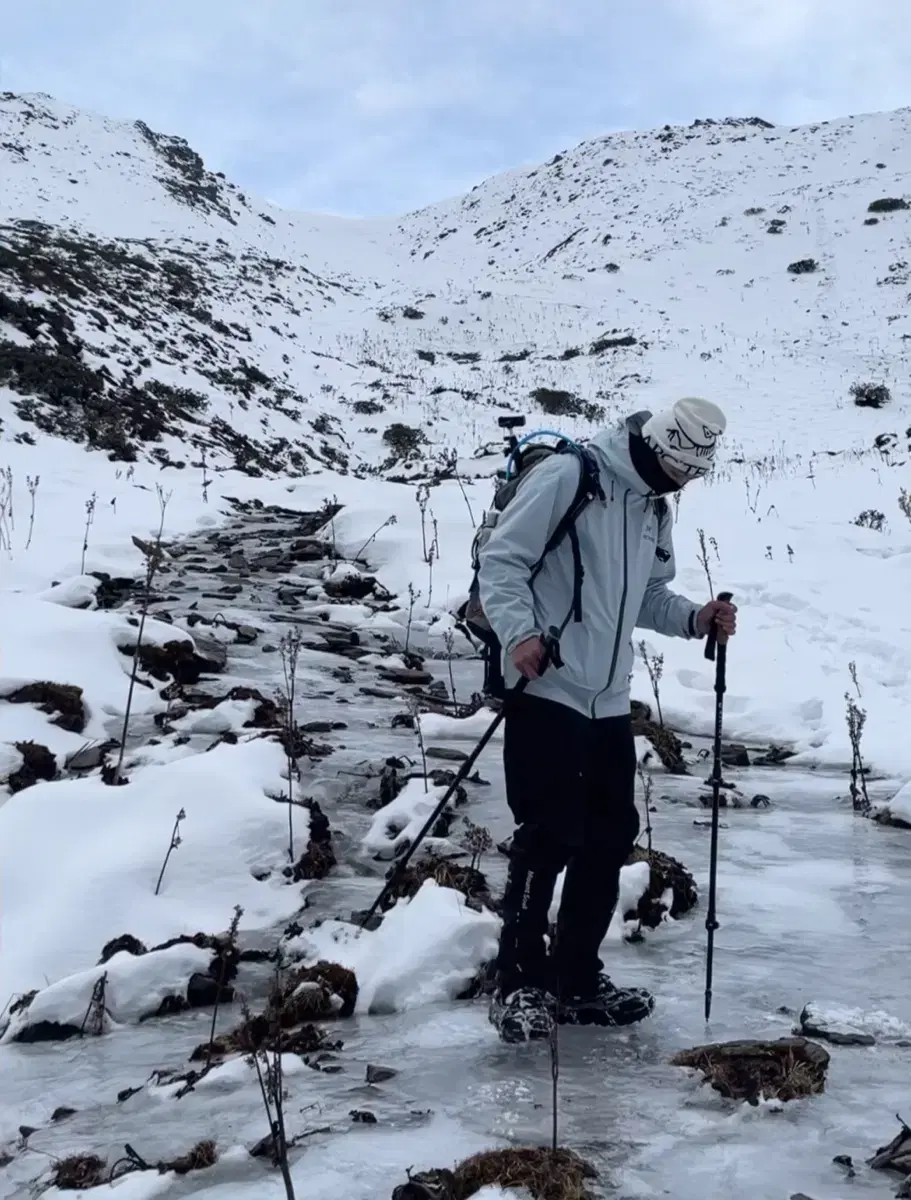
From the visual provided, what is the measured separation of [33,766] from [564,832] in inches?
125

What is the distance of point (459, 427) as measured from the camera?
26.5 meters

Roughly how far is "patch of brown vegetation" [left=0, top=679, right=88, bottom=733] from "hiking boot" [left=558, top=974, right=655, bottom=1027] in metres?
3.69

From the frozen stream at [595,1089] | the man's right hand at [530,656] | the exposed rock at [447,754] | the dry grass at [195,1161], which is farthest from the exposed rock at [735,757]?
the dry grass at [195,1161]

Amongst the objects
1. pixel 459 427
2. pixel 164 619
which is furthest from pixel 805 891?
pixel 459 427

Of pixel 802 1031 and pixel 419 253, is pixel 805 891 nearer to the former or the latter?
pixel 802 1031

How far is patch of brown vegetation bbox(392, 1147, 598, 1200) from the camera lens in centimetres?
211

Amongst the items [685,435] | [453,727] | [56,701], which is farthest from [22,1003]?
[453,727]

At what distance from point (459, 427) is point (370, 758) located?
835 inches

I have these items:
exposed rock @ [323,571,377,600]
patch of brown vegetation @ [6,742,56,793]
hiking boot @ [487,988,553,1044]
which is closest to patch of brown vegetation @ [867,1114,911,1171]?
hiking boot @ [487,988,553,1044]

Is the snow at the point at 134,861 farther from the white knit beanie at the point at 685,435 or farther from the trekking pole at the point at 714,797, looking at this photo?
the white knit beanie at the point at 685,435

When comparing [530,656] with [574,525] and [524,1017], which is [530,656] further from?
[524,1017]

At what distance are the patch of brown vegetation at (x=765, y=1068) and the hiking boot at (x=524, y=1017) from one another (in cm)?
43

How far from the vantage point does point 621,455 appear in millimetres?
3238

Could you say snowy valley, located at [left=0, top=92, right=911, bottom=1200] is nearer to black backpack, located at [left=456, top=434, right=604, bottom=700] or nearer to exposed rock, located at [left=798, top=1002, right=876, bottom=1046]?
exposed rock, located at [left=798, top=1002, right=876, bottom=1046]
